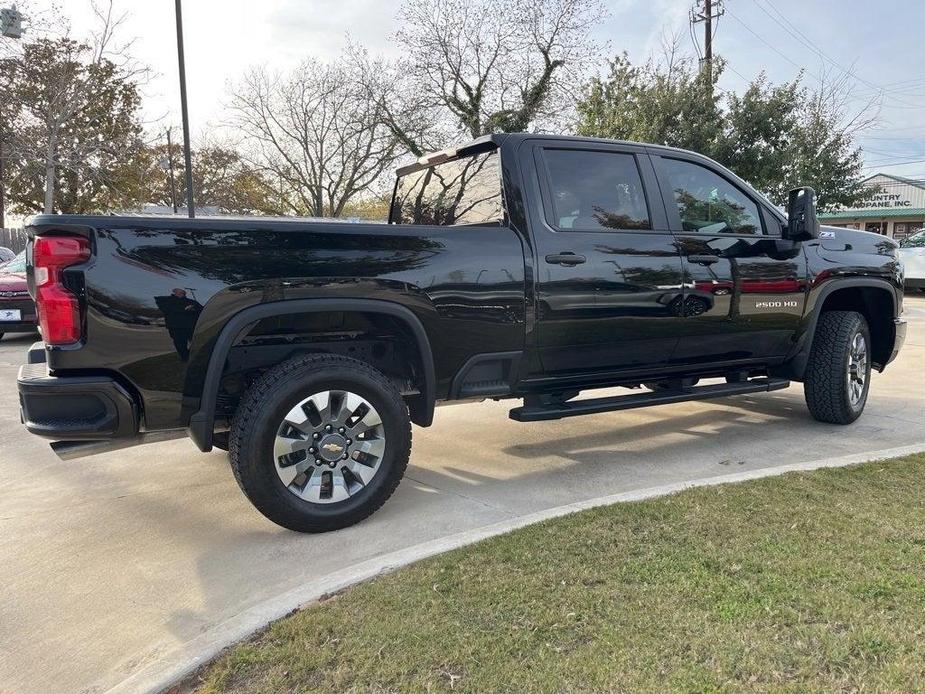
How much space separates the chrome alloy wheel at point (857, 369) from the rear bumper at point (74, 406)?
192 inches

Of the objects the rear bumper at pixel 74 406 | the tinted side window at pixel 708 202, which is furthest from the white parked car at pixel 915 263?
the rear bumper at pixel 74 406

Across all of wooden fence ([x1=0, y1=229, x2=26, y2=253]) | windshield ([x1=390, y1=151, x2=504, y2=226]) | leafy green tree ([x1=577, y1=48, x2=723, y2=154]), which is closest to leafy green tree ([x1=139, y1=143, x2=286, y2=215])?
wooden fence ([x1=0, y1=229, x2=26, y2=253])

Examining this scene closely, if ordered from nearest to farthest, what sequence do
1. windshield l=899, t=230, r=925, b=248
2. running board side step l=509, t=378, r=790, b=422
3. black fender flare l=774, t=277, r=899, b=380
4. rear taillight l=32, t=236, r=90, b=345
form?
1. rear taillight l=32, t=236, r=90, b=345
2. running board side step l=509, t=378, r=790, b=422
3. black fender flare l=774, t=277, r=899, b=380
4. windshield l=899, t=230, r=925, b=248

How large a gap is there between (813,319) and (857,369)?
71 centimetres

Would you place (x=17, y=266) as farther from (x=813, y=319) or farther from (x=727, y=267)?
(x=813, y=319)

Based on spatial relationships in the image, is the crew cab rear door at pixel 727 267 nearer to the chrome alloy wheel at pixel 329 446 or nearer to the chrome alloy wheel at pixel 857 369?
the chrome alloy wheel at pixel 857 369

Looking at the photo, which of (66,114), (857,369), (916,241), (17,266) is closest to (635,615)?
(857,369)

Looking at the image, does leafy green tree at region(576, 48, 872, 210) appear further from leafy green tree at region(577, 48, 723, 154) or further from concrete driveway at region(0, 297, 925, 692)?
concrete driveway at region(0, 297, 925, 692)

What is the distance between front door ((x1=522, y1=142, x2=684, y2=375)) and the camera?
393 cm

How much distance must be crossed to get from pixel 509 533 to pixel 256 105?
30026mm

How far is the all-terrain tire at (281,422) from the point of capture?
321 centimetres

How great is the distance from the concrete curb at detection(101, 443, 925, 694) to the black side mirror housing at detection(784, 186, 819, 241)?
1.52m

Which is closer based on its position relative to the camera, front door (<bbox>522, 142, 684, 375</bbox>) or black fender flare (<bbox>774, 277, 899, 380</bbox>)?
front door (<bbox>522, 142, 684, 375</bbox>)

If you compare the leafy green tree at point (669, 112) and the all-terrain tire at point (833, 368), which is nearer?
the all-terrain tire at point (833, 368)
